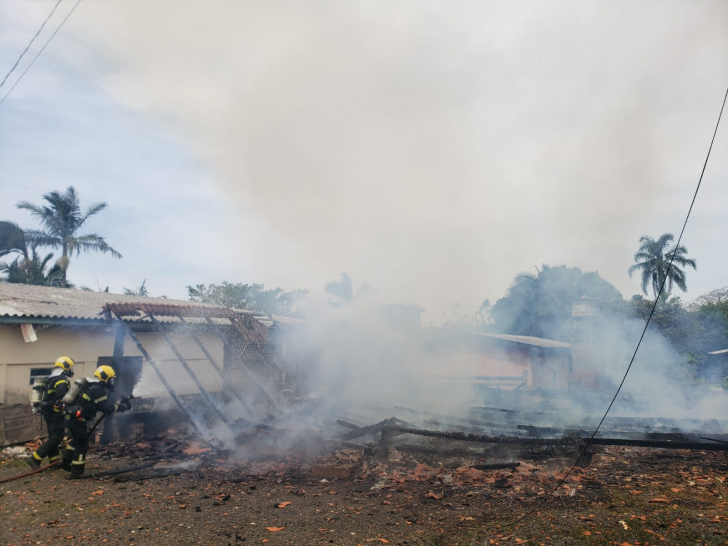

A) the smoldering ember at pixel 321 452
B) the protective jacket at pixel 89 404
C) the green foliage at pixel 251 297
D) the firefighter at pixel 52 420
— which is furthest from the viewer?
the green foliage at pixel 251 297

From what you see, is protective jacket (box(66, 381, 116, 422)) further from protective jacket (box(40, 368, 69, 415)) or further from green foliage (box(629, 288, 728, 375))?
green foliage (box(629, 288, 728, 375))

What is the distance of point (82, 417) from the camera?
841cm

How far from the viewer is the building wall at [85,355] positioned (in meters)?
11.1

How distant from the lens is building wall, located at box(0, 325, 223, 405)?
1115cm

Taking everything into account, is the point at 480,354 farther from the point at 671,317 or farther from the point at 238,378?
the point at 238,378

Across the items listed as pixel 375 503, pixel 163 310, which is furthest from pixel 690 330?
pixel 163 310

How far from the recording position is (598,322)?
76.6ft

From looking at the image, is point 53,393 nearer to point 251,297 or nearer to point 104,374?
point 104,374

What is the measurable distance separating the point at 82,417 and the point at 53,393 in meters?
0.85

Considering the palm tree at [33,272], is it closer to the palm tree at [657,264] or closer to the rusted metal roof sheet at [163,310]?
the rusted metal roof sheet at [163,310]

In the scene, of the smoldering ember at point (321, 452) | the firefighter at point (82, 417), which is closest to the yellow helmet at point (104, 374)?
the firefighter at point (82, 417)

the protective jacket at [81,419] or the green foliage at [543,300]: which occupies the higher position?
the green foliage at [543,300]

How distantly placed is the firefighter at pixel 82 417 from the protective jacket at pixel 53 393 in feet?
0.91

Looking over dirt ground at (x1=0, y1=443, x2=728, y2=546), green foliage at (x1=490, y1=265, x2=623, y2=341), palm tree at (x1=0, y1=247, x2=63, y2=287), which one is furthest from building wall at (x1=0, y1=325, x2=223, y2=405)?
green foliage at (x1=490, y1=265, x2=623, y2=341)
